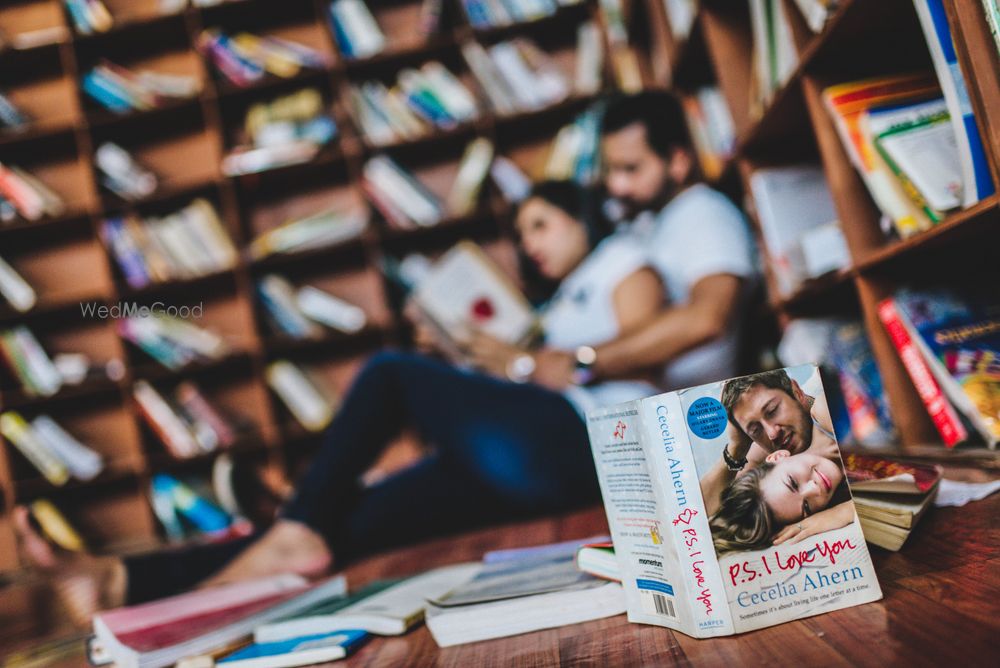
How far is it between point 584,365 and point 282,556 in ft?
2.56

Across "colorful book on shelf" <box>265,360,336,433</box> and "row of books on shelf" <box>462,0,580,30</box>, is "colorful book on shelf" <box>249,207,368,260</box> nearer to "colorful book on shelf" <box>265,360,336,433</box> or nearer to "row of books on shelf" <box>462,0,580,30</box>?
"colorful book on shelf" <box>265,360,336,433</box>

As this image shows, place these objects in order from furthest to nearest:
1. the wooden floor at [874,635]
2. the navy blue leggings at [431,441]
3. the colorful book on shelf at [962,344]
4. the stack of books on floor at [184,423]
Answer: the stack of books on floor at [184,423] < the navy blue leggings at [431,441] < the colorful book on shelf at [962,344] < the wooden floor at [874,635]

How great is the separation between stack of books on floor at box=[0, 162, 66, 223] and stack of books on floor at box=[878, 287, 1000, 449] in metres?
2.87

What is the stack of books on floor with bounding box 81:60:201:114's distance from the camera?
2.70 meters

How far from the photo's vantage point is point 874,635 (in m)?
0.50

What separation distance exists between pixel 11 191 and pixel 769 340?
2802 mm

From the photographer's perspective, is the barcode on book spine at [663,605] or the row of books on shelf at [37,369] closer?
the barcode on book spine at [663,605]

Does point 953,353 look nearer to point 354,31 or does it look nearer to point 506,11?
point 506,11

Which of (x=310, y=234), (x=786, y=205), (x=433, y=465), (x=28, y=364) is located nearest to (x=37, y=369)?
(x=28, y=364)

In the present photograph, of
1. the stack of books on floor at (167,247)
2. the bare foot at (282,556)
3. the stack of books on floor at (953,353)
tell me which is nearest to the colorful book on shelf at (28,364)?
the stack of books on floor at (167,247)

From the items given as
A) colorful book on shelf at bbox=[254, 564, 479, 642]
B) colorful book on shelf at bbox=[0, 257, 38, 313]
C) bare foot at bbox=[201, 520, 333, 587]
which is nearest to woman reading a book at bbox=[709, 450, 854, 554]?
colorful book on shelf at bbox=[254, 564, 479, 642]

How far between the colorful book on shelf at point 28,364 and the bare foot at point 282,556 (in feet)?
6.00

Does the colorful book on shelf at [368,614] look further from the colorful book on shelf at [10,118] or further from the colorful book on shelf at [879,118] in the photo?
the colorful book on shelf at [10,118]

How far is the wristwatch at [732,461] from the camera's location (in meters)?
0.54
